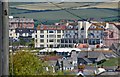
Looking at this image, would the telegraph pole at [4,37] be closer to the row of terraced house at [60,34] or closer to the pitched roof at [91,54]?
the row of terraced house at [60,34]

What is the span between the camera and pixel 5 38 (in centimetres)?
130

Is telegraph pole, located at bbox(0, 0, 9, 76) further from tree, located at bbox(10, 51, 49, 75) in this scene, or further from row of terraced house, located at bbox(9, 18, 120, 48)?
row of terraced house, located at bbox(9, 18, 120, 48)

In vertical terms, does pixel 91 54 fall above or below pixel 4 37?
below

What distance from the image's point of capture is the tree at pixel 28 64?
2604 millimetres

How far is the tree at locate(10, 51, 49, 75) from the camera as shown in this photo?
260 cm

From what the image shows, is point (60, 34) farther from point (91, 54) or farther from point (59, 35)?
point (91, 54)

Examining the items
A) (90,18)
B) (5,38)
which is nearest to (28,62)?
(90,18)

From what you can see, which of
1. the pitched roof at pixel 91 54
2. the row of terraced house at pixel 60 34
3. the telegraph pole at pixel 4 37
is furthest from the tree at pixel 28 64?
the telegraph pole at pixel 4 37

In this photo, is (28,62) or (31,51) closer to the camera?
(28,62)

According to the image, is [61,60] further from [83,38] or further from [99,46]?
[99,46]

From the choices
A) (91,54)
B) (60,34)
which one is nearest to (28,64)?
(60,34)

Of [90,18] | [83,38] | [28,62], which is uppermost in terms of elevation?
[90,18]

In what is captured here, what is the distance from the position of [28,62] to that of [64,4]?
1.08 meters

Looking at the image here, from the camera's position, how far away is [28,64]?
292 centimetres
